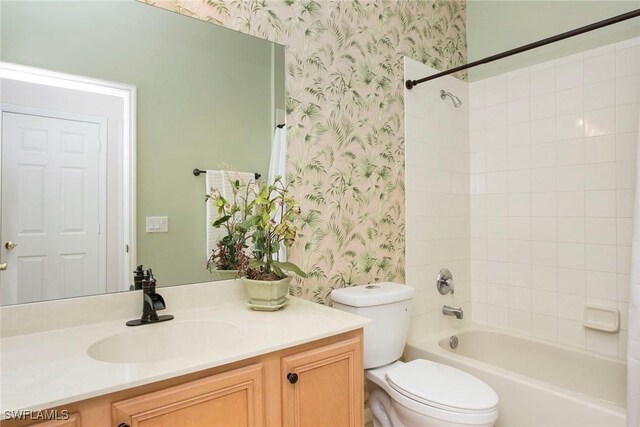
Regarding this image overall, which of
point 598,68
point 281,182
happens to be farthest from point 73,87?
point 598,68

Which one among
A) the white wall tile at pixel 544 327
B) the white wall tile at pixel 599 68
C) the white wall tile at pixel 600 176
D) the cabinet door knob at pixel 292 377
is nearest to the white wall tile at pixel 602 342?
the white wall tile at pixel 544 327

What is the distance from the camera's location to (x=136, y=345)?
1.16 meters

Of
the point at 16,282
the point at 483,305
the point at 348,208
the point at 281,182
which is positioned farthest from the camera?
the point at 483,305

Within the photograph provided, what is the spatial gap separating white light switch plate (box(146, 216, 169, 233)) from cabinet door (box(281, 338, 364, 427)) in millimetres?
666

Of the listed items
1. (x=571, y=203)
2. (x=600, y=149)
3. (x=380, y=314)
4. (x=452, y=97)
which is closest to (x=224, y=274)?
(x=380, y=314)

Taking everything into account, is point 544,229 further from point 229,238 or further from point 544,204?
point 229,238

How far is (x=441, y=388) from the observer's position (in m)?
1.46

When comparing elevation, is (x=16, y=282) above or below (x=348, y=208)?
below

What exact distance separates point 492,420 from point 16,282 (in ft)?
5.30

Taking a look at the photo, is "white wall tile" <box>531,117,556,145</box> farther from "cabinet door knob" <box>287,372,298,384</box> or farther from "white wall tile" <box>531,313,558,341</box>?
"cabinet door knob" <box>287,372,298,384</box>

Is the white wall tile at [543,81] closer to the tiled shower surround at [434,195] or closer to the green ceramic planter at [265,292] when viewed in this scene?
the tiled shower surround at [434,195]

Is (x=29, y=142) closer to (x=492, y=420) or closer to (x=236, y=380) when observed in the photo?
(x=236, y=380)

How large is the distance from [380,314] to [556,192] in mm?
1327

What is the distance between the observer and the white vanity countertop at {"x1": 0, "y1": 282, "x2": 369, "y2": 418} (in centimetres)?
77
